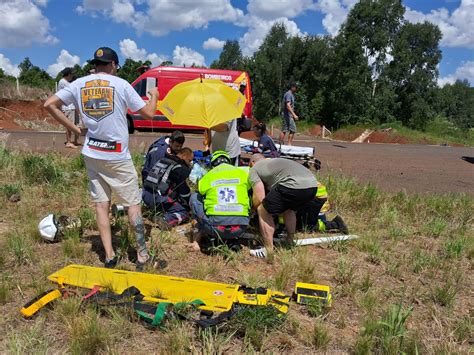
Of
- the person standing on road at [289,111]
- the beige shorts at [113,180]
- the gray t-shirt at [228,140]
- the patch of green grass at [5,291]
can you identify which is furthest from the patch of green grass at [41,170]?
the person standing on road at [289,111]

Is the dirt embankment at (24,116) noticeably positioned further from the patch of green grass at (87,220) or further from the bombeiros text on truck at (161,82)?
the patch of green grass at (87,220)

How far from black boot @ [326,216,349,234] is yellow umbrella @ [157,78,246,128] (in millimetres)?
2172

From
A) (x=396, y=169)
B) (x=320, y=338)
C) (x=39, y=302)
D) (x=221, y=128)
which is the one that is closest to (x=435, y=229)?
(x=320, y=338)

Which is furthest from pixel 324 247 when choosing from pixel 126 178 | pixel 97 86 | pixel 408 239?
pixel 97 86

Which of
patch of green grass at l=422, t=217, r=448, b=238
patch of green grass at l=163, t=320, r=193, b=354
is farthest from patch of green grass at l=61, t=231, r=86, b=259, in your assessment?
patch of green grass at l=422, t=217, r=448, b=238

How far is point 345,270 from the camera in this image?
3.74 metres

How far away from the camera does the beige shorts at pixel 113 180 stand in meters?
3.49

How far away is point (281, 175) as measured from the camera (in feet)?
13.5

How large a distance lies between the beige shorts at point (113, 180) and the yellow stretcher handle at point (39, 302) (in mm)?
927

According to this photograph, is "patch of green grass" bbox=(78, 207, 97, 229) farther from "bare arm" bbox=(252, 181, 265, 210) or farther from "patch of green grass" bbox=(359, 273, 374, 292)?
"patch of green grass" bbox=(359, 273, 374, 292)

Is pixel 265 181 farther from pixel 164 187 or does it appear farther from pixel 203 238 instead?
pixel 164 187

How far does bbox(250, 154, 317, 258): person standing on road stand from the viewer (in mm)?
4082

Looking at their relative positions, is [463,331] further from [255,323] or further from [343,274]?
[255,323]

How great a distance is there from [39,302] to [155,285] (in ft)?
2.68
